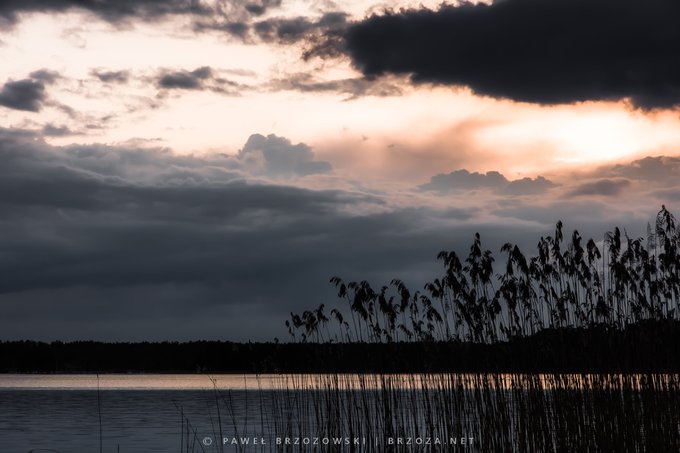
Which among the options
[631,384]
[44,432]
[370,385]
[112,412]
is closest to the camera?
[631,384]

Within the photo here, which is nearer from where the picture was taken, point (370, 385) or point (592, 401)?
point (592, 401)

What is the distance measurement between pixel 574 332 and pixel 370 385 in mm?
2519

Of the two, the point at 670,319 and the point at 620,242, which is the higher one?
the point at 620,242

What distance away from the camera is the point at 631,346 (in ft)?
33.0

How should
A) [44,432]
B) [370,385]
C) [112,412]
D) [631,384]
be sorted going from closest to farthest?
[631,384]
[370,385]
[44,432]
[112,412]

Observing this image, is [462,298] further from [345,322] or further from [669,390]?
[669,390]

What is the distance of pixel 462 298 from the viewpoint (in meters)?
10.5

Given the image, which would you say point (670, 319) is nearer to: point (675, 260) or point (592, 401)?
point (675, 260)

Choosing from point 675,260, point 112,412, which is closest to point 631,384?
point 675,260

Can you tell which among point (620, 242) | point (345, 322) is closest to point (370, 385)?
point (345, 322)

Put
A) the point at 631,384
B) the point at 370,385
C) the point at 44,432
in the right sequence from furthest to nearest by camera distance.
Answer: the point at 44,432, the point at 370,385, the point at 631,384

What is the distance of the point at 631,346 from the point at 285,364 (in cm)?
424

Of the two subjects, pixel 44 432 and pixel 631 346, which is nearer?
pixel 631 346

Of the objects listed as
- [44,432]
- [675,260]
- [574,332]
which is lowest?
[44,432]
